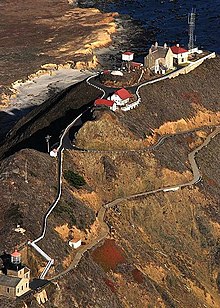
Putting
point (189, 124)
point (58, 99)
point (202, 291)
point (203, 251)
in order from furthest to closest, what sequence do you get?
point (58, 99) → point (189, 124) → point (203, 251) → point (202, 291)

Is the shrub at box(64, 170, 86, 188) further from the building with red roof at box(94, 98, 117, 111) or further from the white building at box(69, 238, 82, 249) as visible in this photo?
the building with red roof at box(94, 98, 117, 111)

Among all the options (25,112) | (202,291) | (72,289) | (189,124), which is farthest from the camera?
(25,112)

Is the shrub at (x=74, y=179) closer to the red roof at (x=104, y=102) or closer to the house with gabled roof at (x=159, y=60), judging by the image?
the red roof at (x=104, y=102)

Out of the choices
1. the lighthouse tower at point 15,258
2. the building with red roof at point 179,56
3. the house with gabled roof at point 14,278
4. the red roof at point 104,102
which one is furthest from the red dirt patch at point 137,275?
the building with red roof at point 179,56

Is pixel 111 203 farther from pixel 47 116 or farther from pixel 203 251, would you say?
pixel 47 116

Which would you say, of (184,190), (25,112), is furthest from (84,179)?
(25,112)

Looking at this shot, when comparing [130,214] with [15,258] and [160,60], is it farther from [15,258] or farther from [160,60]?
[160,60]
